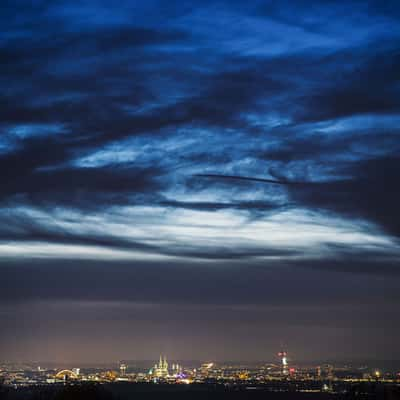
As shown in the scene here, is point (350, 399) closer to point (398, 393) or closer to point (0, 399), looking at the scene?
point (398, 393)

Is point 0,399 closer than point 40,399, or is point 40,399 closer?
point 0,399

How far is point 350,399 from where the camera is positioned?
15612 cm

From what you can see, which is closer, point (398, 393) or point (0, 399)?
point (0, 399)

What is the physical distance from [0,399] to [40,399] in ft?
62.9

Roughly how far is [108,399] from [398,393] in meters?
35.3

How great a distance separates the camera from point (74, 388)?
85.4 metres

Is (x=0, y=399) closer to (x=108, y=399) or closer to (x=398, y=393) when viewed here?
(x=108, y=399)

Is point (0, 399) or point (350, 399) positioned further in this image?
point (350, 399)

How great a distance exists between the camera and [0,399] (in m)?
86.2

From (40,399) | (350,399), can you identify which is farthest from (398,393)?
(350,399)

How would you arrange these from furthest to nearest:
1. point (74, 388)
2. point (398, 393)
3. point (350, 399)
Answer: point (350, 399), point (398, 393), point (74, 388)

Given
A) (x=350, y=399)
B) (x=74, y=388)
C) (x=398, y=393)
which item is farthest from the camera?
(x=350, y=399)

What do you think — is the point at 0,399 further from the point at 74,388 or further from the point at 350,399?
the point at 350,399

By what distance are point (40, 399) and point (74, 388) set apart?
21587 mm
